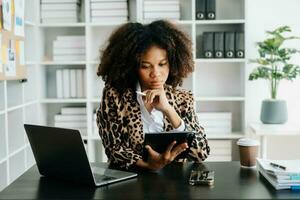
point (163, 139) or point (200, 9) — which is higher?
point (200, 9)

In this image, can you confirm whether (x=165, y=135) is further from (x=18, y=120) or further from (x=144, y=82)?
(x=18, y=120)

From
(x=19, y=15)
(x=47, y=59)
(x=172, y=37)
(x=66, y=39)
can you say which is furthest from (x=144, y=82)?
(x=47, y=59)

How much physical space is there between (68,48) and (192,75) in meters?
1.07

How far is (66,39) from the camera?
337 cm

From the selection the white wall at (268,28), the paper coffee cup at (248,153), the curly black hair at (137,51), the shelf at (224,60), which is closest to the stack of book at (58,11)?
the shelf at (224,60)

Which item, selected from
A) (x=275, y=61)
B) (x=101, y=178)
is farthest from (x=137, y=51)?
(x=275, y=61)

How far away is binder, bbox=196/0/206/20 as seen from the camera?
3.26 metres

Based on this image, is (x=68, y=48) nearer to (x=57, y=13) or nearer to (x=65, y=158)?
(x=57, y=13)

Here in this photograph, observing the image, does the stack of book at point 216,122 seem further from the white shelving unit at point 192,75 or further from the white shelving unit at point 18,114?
the white shelving unit at point 18,114

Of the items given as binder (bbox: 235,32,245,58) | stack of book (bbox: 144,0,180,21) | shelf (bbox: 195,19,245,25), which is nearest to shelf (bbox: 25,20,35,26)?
stack of book (bbox: 144,0,180,21)

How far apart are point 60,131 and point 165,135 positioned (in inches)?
14.9

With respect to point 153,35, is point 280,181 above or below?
below

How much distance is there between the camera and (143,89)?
1821 mm

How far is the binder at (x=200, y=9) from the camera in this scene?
326cm
